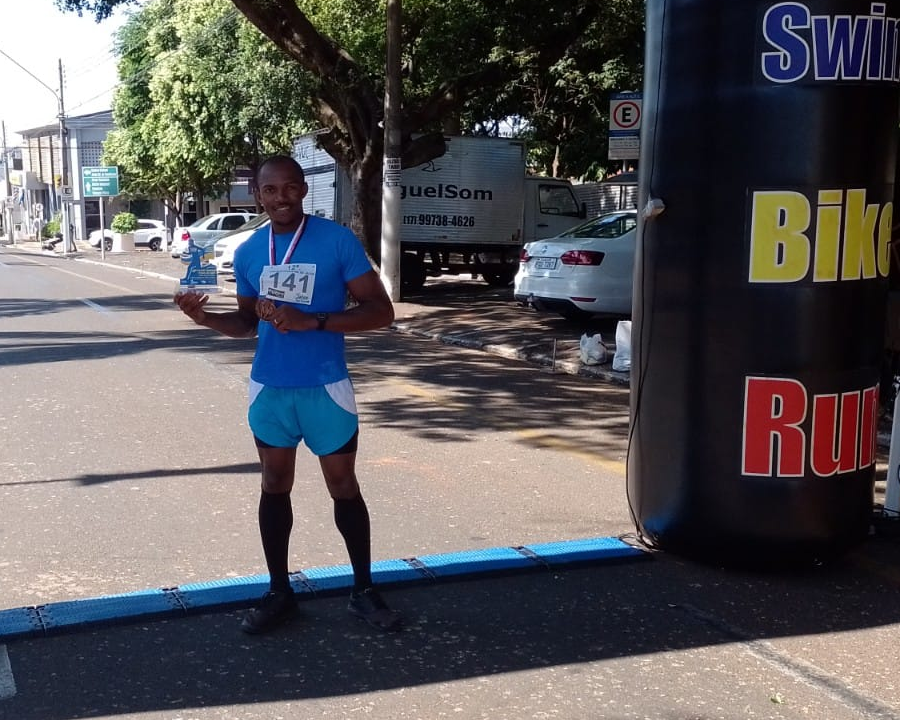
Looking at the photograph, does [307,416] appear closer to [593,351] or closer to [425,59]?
[593,351]

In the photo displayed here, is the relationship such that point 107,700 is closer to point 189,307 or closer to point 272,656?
point 272,656

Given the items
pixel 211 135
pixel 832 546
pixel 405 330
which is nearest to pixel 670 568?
pixel 832 546

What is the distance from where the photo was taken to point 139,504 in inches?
246

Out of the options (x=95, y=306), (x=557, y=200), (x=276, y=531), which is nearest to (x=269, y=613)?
(x=276, y=531)

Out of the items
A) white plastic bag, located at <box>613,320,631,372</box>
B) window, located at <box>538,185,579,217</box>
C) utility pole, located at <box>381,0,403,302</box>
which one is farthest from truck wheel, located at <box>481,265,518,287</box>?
white plastic bag, located at <box>613,320,631,372</box>

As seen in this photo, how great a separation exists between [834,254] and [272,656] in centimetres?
279

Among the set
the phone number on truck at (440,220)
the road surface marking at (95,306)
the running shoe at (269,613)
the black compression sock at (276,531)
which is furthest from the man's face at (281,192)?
the phone number on truck at (440,220)

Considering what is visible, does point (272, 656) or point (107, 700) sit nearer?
point (107, 700)

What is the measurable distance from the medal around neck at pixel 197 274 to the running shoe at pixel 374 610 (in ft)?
4.41

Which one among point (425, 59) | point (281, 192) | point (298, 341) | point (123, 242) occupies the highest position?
point (425, 59)

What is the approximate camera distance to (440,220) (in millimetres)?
21516

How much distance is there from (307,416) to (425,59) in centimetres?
1799

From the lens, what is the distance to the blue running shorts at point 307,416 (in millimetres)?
4102

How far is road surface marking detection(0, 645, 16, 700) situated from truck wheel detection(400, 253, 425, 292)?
57.3 feet
